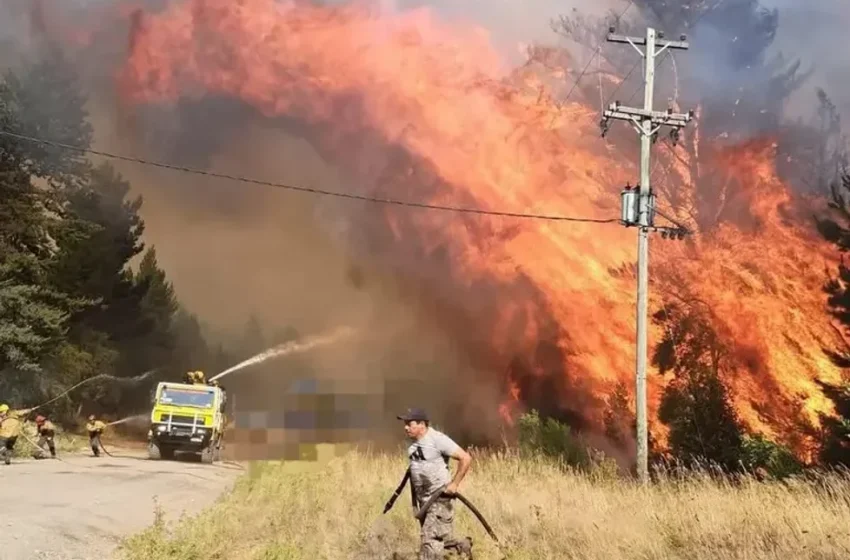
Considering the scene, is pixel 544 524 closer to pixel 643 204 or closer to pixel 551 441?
pixel 643 204

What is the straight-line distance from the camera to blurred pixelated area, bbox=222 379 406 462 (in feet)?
68.3

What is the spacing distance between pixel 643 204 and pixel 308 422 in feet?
38.2

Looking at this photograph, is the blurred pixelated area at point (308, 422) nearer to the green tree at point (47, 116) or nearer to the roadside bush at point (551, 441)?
the roadside bush at point (551, 441)

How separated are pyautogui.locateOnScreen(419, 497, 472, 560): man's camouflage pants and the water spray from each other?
2769 centimetres

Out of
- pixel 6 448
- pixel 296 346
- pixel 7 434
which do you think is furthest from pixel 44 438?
pixel 296 346

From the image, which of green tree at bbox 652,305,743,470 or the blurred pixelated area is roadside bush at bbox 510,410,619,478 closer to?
green tree at bbox 652,305,743,470

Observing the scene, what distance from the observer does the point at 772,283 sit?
27094mm

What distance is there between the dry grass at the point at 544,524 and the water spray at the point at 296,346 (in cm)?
2059

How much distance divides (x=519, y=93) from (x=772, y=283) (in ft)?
40.0

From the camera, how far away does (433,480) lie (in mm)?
8453

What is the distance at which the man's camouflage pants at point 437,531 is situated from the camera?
27.6 ft

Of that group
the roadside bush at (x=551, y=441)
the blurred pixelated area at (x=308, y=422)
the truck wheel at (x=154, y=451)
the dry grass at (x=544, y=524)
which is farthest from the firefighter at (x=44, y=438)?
the roadside bush at (x=551, y=441)

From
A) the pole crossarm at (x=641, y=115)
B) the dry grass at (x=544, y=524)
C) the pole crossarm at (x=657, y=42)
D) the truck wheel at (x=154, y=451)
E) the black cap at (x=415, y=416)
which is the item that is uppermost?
the pole crossarm at (x=657, y=42)

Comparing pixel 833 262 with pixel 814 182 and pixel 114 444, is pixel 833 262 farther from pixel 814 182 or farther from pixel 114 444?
pixel 114 444
